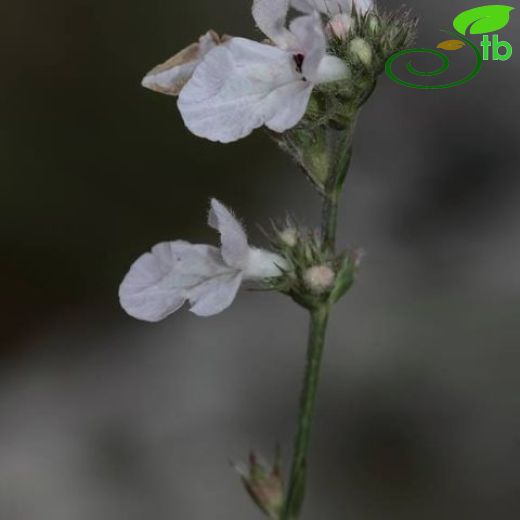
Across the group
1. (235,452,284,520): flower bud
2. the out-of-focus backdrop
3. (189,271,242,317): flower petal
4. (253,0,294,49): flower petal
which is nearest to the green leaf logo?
(253,0,294,49): flower petal

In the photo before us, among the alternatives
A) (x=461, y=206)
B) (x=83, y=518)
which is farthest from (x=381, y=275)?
(x=83, y=518)

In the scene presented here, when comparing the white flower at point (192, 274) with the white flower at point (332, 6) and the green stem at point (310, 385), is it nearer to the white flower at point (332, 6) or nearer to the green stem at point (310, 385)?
the green stem at point (310, 385)

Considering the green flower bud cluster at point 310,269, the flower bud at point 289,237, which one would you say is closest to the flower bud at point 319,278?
the green flower bud cluster at point 310,269

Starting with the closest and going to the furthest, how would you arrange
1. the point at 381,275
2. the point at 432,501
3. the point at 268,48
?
the point at 268,48
the point at 432,501
the point at 381,275

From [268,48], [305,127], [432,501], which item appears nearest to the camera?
[268,48]

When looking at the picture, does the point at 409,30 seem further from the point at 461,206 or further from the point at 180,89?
the point at 461,206

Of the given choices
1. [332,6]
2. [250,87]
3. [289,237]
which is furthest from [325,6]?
[289,237]
